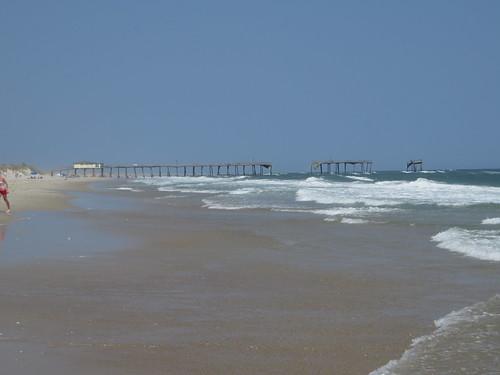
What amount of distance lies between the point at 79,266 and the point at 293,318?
4303mm

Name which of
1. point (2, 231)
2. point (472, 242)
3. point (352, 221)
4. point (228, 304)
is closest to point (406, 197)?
point (352, 221)

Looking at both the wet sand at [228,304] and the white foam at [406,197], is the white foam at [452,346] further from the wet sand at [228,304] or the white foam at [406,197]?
the white foam at [406,197]

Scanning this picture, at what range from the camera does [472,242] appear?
11.6 meters

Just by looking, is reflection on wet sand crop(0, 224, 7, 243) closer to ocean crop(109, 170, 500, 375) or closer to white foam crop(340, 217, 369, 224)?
ocean crop(109, 170, 500, 375)

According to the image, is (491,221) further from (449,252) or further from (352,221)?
(449,252)

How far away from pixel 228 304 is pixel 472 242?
245 inches

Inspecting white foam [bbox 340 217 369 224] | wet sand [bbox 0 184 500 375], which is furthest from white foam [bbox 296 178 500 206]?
wet sand [bbox 0 184 500 375]

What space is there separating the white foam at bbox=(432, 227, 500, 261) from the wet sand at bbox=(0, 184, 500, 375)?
395mm

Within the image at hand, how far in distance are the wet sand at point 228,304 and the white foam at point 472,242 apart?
0.40m

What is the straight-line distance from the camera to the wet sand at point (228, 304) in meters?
5.10

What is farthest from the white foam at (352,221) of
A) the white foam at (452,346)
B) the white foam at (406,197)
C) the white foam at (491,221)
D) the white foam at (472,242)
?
the white foam at (452,346)

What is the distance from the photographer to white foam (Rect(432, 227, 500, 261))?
1039 centimetres

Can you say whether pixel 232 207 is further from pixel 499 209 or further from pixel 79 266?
pixel 79 266

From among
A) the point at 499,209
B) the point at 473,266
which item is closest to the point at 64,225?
the point at 473,266
